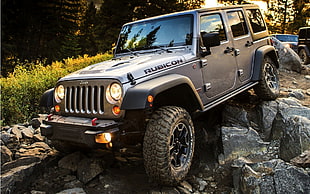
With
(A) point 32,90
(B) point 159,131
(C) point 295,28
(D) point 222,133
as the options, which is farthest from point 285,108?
(C) point 295,28

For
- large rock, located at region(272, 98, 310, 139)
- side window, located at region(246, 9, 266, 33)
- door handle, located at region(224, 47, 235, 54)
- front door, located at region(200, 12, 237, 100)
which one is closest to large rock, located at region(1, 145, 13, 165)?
front door, located at region(200, 12, 237, 100)

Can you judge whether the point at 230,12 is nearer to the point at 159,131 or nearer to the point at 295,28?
the point at 159,131

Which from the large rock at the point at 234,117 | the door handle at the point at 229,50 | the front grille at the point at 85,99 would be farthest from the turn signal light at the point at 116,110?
the large rock at the point at 234,117

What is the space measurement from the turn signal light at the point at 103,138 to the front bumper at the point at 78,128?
3cm

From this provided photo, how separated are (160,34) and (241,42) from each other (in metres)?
1.58

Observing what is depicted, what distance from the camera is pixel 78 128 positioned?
3.07 m

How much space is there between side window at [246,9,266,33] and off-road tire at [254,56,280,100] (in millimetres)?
624

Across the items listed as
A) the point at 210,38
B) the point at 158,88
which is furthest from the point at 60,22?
the point at 158,88

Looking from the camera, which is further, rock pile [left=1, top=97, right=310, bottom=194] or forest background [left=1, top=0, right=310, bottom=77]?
forest background [left=1, top=0, right=310, bottom=77]

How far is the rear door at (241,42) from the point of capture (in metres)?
4.86

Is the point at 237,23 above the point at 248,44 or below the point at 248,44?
above

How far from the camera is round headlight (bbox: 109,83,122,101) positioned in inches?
120

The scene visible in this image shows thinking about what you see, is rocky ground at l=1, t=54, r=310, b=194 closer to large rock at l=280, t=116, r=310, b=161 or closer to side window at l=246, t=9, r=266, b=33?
large rock at l=280, t=116, r=310, b=161

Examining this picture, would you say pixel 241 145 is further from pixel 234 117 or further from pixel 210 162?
pixel 234 117
